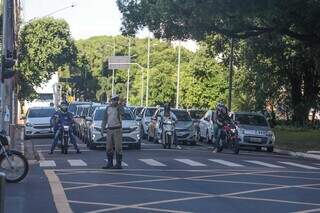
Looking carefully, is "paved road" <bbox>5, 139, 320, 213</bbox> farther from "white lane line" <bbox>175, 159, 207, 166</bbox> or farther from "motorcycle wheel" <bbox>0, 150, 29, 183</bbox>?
"motorcycle wheel" <bbox>0, 150, 29, 183</bbox>

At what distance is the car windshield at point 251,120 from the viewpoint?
30.1 metres

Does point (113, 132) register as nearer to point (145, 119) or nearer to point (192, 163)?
point (192, 163)

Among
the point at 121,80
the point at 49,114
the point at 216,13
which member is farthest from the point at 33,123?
the point at 121,80

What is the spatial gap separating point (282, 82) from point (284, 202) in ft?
125

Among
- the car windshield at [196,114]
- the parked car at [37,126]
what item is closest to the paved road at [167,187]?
the parked car at [37,126]

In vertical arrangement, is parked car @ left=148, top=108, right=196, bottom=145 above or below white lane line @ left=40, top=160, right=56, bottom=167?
above

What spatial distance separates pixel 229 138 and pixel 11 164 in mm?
12724

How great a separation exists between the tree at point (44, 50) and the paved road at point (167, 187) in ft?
132

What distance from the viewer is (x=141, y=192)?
→ 13.4 m

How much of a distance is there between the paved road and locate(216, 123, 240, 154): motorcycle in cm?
419

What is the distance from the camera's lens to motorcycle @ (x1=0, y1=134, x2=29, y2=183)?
1452 cm

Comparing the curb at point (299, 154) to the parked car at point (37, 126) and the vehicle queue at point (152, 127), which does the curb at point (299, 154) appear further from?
the parked car at point (37, 126)

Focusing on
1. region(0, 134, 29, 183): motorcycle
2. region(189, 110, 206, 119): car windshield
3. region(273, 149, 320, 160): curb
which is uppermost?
region(189, 110, 206, 119): car windshield

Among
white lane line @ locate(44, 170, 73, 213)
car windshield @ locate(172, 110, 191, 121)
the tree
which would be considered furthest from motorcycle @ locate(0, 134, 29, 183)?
the tree
